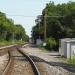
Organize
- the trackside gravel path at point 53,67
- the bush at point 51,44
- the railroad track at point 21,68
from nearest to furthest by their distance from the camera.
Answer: the railroad track at point 21,68 → the trackside gravel path at point 53,67 → the bush at point 51,44

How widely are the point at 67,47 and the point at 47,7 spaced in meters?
78.6

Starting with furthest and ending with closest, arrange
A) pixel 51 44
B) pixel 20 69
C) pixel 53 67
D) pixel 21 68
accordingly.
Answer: pixel 51 44 < pixel 53 67 < pixel 21 68 < pixel 20 69

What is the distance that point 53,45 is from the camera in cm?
7462

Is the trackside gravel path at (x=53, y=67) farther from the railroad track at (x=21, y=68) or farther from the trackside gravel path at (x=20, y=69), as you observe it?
the trackside gravel path at (x=20, y=69)

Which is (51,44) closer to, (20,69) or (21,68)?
(21,68)

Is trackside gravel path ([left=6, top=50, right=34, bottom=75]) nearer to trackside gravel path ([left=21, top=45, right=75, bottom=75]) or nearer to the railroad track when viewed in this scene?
the railroad track

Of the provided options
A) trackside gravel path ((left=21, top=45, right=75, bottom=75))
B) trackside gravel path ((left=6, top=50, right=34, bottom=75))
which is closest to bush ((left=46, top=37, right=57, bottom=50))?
trackside gravel path ((left=21, top=45, right=75, bottom=75))

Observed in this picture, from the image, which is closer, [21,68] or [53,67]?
[21,68]

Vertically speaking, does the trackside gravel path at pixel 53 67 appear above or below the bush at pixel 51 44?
below

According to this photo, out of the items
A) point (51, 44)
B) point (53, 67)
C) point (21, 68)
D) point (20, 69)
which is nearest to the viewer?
point (20, 69)

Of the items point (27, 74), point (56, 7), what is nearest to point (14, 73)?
point (27, 74)

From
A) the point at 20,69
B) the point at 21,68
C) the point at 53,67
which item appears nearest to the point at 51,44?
the point at 53,67

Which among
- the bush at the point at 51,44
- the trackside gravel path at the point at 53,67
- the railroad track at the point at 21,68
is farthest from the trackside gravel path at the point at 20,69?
the bush at the point at 51,44

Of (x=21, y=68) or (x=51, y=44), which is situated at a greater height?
(x=51, y=44)
